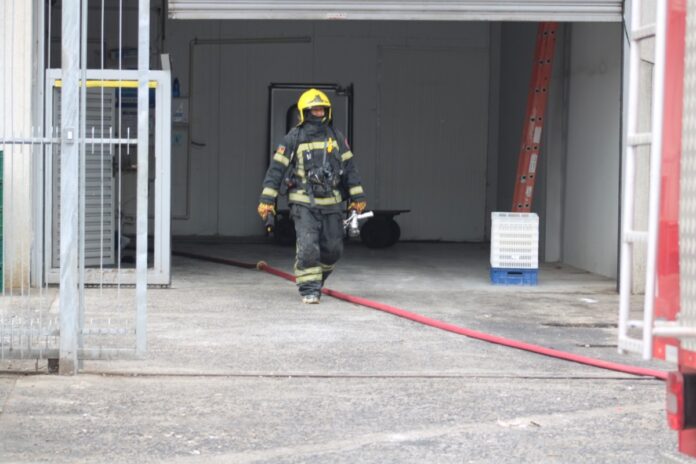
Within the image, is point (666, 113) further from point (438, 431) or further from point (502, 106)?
point (502, 106)

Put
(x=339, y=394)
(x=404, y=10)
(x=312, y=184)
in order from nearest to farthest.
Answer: (x=339, y=394) < (x=312, y=184) < (x=404, y=10)

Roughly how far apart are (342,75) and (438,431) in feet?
40.4

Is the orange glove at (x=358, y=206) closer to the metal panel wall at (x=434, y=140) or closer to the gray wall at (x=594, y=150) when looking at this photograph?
the gray wall at (x=594, y=150)

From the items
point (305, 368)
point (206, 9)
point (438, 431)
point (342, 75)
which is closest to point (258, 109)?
point (342, 75)

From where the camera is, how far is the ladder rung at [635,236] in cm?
400

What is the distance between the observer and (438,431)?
6441 millimetres

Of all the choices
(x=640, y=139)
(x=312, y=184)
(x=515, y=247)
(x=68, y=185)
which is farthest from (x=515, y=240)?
(x=640, y=139)

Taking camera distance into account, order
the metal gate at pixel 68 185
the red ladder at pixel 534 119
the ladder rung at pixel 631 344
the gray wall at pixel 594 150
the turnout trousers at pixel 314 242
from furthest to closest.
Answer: the red ladder at pixel 534 119 < the gray wall at pixel 594 150 < the turnout trousers at pixel 314 242 < the metal gate at pixel 68 185 < the ladder rung at pixel 631 344

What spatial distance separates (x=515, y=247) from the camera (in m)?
12.8

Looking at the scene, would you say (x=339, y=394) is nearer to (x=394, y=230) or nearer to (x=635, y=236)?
(x=635, y=236)

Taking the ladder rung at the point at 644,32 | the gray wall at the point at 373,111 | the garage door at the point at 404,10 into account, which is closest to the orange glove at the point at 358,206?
the garage door at the point at 404,10

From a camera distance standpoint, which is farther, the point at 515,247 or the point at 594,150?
the point at 594,150

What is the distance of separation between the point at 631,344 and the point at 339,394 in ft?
11.4

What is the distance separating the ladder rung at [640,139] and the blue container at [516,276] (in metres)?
8.70
